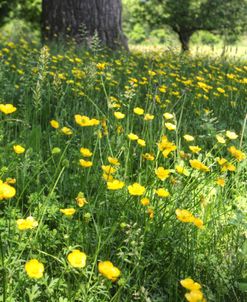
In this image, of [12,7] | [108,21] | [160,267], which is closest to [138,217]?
[160,267]

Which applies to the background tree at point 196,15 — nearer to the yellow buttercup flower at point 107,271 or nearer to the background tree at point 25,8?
the background tree at point 25,8

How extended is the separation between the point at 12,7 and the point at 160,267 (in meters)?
11.7

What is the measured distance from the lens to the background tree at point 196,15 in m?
20.3

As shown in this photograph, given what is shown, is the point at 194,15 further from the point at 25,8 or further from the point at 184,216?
the point at 184,216

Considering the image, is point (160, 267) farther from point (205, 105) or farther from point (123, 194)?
point (205, 105)

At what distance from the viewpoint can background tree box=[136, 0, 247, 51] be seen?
20312 mm

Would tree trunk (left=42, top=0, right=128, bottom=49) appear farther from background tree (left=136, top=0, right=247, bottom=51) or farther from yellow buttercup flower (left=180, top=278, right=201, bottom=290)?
background tree (left=136, top=0, right=247, bottom=51)

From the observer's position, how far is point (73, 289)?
1.47 m

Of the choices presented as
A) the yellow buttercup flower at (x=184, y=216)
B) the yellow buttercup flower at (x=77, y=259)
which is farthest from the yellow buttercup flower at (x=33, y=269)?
the yellow buttercup flower at (x=184, y=216)

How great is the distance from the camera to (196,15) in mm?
21891

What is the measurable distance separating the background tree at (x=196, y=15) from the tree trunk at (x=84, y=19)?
46.0 ft

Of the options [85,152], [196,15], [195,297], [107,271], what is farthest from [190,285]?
[196,15]

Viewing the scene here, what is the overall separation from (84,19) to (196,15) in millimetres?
17137

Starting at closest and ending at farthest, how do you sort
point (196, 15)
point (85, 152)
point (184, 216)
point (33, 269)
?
point (33, 269) < point (184, 216) < point (85, 152) < point (196, 15)
